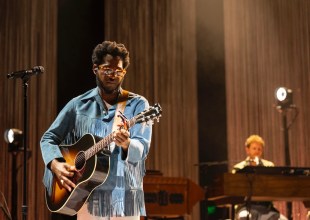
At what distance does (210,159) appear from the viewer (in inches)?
350

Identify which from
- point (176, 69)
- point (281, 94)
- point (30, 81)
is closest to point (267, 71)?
point (281, 94)

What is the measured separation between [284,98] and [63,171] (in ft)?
16.2

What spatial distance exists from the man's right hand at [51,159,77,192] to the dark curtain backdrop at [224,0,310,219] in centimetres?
548

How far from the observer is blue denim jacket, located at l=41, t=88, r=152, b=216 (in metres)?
3.41

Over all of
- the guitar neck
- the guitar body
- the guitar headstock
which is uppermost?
the guitar headstock

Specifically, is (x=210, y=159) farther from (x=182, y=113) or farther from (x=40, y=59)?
(x=40, y=59)

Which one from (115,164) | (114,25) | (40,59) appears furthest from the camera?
(114,25)

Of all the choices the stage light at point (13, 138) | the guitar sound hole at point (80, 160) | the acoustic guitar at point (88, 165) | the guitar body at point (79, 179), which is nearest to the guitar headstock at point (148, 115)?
the acoustic guitar at point (88, 165)

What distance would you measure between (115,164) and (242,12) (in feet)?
20.5

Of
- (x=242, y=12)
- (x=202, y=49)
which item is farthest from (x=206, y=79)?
(x=242, y=12)

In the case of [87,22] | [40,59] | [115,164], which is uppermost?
[87,22]

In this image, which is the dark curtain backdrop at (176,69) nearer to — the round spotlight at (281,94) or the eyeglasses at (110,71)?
the round spotlight at (281,94)

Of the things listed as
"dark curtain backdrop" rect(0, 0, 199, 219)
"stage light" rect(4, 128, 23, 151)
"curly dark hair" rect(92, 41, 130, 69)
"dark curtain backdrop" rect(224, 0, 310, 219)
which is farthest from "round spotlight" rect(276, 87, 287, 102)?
"curly dark hair" rect(92, 41, 130, 69)

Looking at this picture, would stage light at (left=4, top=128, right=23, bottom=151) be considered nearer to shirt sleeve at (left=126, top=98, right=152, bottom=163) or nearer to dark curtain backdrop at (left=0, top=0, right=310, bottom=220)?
dark curtain backdrop at (left=0, top=0, right=310, bottom=220)
